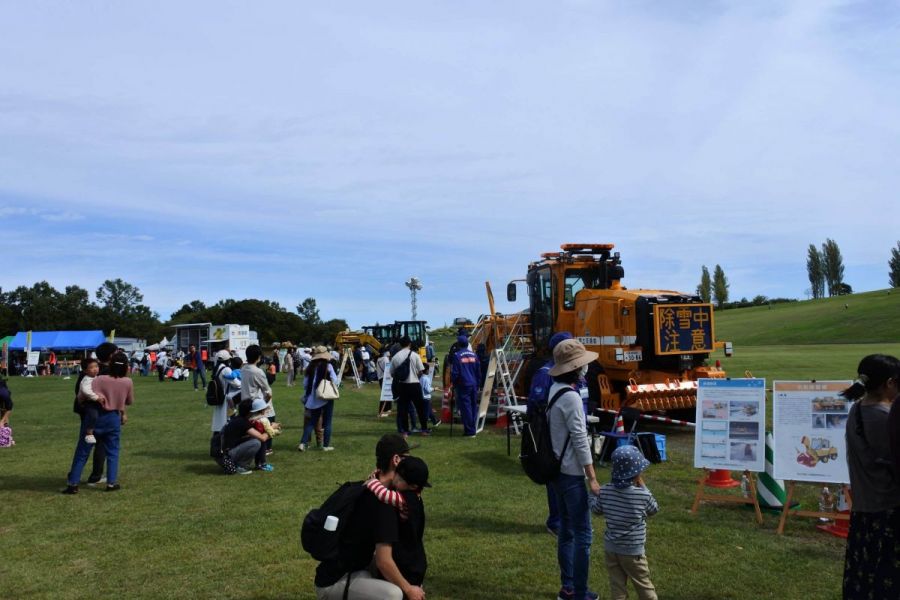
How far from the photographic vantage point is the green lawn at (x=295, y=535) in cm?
528

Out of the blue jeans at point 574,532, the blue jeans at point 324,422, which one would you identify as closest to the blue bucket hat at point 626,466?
the blue jeans at point 574,532

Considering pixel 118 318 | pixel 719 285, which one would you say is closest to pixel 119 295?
pixel 118 318

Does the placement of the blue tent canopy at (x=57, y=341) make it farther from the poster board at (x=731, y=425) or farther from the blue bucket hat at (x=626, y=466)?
the blue bucket hat at (x=626, y=466)

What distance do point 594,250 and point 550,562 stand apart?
30.2 ft

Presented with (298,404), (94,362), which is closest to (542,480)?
(94,362)

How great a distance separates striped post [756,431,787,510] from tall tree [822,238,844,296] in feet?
389

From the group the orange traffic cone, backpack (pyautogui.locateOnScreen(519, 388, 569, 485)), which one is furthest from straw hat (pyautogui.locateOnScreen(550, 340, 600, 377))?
the orange traffic cone

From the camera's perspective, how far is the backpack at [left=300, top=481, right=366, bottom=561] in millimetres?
3758

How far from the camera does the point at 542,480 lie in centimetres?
491

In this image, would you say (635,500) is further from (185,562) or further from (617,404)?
(617,404)

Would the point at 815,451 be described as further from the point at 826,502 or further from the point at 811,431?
the point at 826,502

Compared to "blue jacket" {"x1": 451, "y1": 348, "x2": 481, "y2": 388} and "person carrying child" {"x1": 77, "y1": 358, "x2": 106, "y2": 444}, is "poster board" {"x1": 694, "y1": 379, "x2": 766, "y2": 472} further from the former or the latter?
"person carrying child" {"x1": 77, "y1": 358, "x2": 106, "y2": 444}

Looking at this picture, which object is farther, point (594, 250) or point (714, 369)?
point (594, 250)

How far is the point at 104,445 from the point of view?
335 inches
